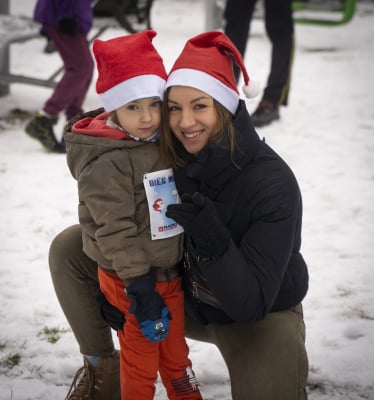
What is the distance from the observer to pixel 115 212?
6.18 feet

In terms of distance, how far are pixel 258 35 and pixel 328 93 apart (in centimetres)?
314

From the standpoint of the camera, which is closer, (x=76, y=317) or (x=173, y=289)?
(x=173, y=289)

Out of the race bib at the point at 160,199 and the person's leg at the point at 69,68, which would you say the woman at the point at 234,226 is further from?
the person's leg at the point at 69,68

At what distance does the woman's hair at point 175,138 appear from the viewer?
1.94 m

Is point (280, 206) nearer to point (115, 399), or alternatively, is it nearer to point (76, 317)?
point (76, 317)

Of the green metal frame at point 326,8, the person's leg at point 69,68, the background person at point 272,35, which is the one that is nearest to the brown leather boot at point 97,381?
the person's leg at point 69,68

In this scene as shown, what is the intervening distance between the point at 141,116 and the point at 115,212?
35 centimetres

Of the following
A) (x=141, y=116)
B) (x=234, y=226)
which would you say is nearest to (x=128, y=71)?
(x=141, y=116)

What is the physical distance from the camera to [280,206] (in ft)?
5.95

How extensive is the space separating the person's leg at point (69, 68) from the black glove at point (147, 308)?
3109 millimetres

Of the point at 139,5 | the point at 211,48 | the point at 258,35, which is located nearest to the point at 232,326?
the point at 211,48

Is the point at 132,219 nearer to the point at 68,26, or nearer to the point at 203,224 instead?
the point at 203,224

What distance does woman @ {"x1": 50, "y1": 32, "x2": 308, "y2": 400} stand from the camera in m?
1.73

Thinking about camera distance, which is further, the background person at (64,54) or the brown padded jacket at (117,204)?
the background person at (64,54)
